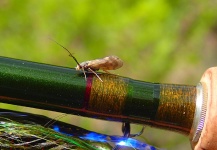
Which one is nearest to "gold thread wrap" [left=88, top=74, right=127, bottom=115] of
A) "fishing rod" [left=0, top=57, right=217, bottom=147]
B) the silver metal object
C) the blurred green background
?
"fishing rod" [left=0, top=57, right=217, bottom=147]

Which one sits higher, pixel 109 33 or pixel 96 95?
pixel 109 33

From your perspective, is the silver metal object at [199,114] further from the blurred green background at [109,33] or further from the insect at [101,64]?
the blurred green background at [109,33]

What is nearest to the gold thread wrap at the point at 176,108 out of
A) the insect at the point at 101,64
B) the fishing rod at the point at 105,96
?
the fishing rod at the point at 105,96

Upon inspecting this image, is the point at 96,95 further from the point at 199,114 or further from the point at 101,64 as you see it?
the point at 199,114

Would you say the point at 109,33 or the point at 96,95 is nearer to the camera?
the point at 96,95

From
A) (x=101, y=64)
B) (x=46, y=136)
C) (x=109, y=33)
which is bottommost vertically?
(x=46, y=136)

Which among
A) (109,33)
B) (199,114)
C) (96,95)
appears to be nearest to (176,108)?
(199,114)

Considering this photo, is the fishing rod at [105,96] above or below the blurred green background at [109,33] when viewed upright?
below
